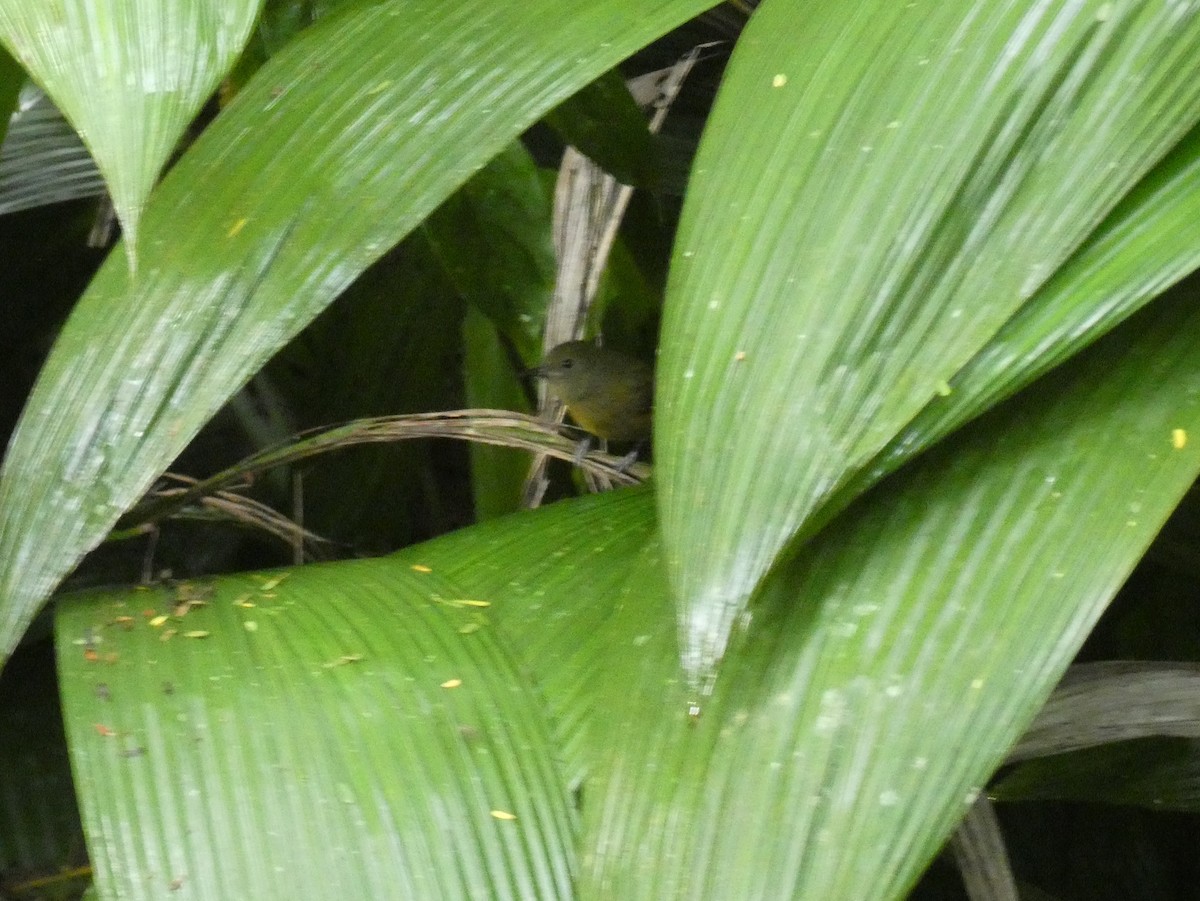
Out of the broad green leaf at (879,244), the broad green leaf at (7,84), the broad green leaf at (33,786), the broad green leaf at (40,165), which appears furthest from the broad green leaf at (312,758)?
the broad green leaf at (40,165)

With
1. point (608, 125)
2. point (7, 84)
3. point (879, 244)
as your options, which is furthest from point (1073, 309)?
point (7, 84)

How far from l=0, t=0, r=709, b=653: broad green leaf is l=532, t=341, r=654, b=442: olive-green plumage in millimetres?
593

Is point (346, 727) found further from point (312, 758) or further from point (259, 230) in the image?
point (259, 230)

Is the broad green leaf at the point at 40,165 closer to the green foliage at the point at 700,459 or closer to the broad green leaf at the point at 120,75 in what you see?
the green foliage at the point at 700,459

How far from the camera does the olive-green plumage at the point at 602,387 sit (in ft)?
4.36

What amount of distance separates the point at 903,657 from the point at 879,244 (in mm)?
175

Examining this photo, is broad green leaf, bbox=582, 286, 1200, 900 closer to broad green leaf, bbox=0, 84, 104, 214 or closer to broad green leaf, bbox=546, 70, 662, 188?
broad green leaf, bbox=546, 70, 662, 188

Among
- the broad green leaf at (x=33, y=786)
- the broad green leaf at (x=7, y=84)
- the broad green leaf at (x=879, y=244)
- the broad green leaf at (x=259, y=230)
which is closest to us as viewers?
the broad green leaf at (x=879, y=244)

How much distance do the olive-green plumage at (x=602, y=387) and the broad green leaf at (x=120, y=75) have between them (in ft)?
2.49

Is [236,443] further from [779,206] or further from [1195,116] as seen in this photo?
[1195,116]

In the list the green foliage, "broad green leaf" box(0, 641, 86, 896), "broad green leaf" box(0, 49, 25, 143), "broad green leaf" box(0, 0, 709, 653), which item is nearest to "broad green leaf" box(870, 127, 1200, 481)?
the green foliage

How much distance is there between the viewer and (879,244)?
473 millimetres

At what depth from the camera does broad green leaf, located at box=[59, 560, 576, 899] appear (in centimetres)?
52

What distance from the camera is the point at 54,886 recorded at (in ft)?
3.67
